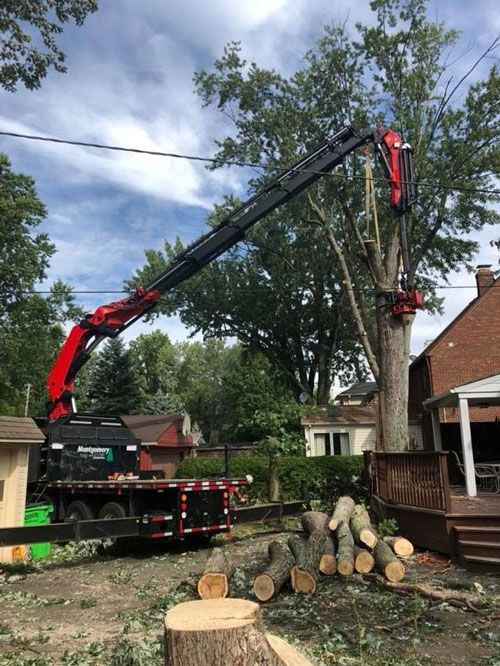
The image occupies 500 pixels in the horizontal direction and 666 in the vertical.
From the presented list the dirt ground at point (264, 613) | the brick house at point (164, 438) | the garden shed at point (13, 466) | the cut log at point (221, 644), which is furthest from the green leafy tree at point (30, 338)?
the cut log at point (221, 644)

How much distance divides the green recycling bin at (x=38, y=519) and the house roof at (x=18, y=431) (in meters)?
1.56

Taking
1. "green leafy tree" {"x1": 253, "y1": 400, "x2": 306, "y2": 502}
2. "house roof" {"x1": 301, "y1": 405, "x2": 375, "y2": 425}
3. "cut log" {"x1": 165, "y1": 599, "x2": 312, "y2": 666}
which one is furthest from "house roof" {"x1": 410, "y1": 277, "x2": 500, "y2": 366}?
"cut log" {"x1": 165, "y1": 599, "x2": 312, "y2": 666}

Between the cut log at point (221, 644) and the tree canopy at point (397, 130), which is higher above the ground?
the tree canopy at point (397, 130)

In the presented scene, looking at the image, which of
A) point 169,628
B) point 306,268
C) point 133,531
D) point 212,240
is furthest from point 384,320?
point 306,268

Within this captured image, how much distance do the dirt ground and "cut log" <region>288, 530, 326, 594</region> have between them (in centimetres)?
17

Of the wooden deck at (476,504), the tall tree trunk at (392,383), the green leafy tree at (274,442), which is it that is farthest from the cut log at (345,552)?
the green leafy tree at (274,442)

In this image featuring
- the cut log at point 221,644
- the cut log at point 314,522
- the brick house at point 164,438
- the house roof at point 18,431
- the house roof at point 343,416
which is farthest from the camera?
the brick house at point 164,438

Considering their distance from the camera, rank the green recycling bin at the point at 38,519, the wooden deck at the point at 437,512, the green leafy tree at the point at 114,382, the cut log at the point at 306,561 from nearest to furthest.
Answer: the cut log at the point at 306,561
the wooden deck at the point at 437,512
the green recycling bin at the point at 38,519
the green leafy tree at the point at 114,382

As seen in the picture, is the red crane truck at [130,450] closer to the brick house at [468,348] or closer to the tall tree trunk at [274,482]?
the tall tree trunk at [274,482]

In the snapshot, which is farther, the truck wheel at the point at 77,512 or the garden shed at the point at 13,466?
the truck wheel at the point at 77,512

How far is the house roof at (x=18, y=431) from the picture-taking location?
999 centimetres

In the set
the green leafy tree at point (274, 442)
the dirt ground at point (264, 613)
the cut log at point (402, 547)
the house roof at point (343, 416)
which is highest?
the house roof at point (343, 416)

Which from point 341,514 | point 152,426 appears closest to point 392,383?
point 341,514

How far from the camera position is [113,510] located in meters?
10.8
